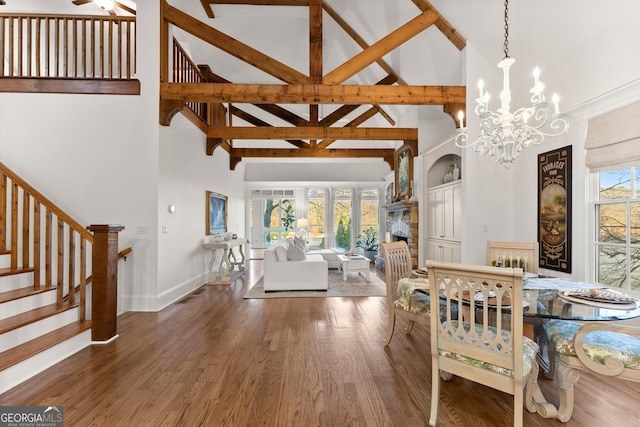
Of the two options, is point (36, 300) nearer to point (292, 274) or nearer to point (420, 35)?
point (292, 274)

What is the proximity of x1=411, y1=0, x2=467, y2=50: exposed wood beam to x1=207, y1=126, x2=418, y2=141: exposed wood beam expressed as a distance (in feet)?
6.93

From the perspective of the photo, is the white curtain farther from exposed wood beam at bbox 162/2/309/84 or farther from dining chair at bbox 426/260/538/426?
exposed wood beam at bbox 162/2/309/84

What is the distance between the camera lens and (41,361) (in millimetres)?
2459

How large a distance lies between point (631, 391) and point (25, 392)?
423 cm

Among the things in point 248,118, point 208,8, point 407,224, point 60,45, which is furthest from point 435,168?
point 60,45

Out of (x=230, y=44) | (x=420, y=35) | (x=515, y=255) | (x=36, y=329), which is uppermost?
(x=420, y=35)

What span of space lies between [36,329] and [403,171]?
6.45 m

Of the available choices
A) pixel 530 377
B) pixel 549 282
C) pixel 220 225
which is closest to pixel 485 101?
pixel 549 282

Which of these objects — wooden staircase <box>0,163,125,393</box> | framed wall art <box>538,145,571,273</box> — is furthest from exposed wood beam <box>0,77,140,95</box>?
framed wall art <box>538,145,571,273</box>

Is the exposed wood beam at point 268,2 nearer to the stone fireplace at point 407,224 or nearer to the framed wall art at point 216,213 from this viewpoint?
the framed wall art at point 216,213

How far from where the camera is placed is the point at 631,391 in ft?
7.14

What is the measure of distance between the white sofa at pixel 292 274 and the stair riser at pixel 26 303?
107 inches

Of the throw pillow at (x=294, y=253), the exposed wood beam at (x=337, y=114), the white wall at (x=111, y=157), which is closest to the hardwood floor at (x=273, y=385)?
the white wall at (x=111, y=157)

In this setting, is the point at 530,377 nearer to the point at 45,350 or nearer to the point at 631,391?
the point at 631,391
